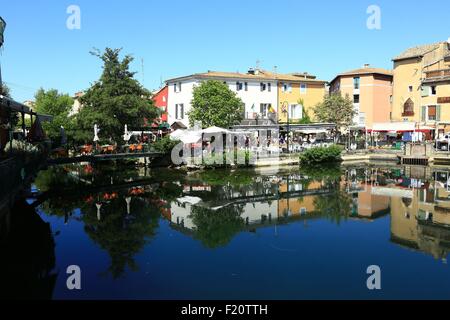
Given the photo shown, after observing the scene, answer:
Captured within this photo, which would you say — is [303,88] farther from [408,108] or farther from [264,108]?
[408,108]

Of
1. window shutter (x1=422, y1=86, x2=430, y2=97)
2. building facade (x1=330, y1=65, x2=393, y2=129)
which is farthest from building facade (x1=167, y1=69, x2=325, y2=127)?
window shutter (x1=422, y1=86, x2=430, y2=97)

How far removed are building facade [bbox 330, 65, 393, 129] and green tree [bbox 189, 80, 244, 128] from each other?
74.5 ft

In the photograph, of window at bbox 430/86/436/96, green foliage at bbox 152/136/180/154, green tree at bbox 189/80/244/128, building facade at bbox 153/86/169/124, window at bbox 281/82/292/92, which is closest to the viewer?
green foliage at bbox 152/136/180/154

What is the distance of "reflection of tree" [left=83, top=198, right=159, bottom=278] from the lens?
552 inches

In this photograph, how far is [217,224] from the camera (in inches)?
746

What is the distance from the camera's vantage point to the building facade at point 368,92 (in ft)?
207

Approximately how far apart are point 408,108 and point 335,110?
9417 millimetres

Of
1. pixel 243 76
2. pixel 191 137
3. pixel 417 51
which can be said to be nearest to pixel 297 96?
pixel 243 76

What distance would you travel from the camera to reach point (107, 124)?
3966 centimetres

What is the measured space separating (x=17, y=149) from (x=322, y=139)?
131ft

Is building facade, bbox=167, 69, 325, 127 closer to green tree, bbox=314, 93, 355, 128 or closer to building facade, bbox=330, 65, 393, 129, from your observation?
green tree, bbox=314, 93, 355, 128
